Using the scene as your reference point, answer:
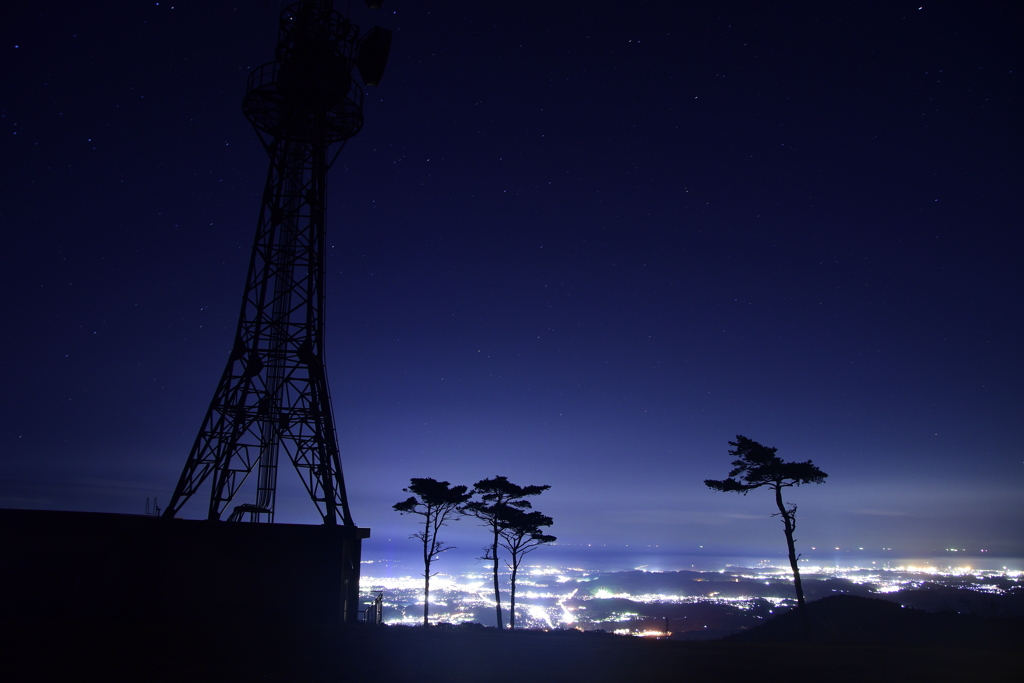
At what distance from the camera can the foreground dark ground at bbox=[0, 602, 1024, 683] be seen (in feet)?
33.3

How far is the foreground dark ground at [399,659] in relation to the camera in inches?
400

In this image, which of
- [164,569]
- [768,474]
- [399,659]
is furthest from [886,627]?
[164,569]

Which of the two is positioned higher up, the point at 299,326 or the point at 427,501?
the point at 299,326

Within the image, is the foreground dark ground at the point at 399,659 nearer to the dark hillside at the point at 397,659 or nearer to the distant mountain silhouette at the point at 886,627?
the dark hillside at the point at 397,659

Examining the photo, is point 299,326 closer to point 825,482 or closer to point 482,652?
point 482,652

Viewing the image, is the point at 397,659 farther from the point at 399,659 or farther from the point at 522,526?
the point at 522,526

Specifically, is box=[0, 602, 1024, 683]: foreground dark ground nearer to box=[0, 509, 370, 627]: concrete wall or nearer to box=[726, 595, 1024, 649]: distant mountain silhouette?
box=[0, 509, 370, 627]: concrete wall

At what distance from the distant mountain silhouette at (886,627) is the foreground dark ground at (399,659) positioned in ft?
38.8

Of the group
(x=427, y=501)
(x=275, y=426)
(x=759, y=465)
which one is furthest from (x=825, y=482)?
(x=275, y=426)

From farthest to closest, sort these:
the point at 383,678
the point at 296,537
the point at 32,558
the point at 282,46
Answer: the point at 282,46 → the point at 296,537 → the point at 32,558 → the point at 383,678

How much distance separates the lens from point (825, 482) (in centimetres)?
2452

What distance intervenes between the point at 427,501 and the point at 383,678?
73.2ft

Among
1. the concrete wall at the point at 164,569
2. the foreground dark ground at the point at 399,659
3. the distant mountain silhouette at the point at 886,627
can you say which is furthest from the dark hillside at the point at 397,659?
the distant mountain silhouette at the point at 886,627

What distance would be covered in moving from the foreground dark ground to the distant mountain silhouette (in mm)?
11821
